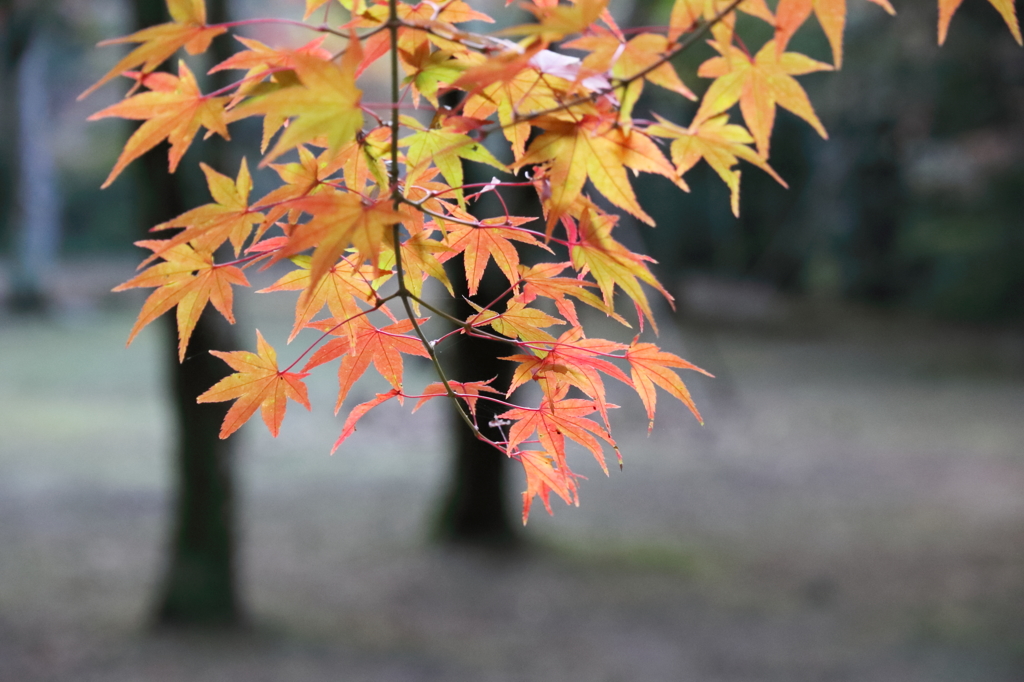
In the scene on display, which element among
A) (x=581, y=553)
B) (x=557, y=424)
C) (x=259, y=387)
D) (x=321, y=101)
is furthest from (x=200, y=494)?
(x=321, y=101)

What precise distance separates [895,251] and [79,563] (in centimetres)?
1392

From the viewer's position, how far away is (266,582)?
4.83 m

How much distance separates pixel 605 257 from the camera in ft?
2.60

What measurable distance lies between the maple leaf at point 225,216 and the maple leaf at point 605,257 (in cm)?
30

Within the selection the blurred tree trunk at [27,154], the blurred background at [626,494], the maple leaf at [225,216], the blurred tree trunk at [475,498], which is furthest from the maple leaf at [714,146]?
the blurred tree trunk at [27,154]

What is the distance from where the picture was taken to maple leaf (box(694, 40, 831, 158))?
792 mm

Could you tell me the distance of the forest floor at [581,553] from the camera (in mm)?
4031

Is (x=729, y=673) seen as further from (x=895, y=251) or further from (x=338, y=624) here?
(x=895, y=251)

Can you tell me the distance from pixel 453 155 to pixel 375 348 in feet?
0.72

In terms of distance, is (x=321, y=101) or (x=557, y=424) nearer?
(x=321, y=101)

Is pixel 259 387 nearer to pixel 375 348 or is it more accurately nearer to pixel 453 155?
pixel 375 348

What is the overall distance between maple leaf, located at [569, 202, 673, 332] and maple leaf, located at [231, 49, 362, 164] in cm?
23

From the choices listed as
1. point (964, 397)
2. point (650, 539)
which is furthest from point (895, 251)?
point (650, 539)

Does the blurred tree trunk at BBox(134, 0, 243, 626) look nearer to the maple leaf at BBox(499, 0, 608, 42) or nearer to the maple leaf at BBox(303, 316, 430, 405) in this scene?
the maple leaf at BBox(303, 316, 430, 405)
